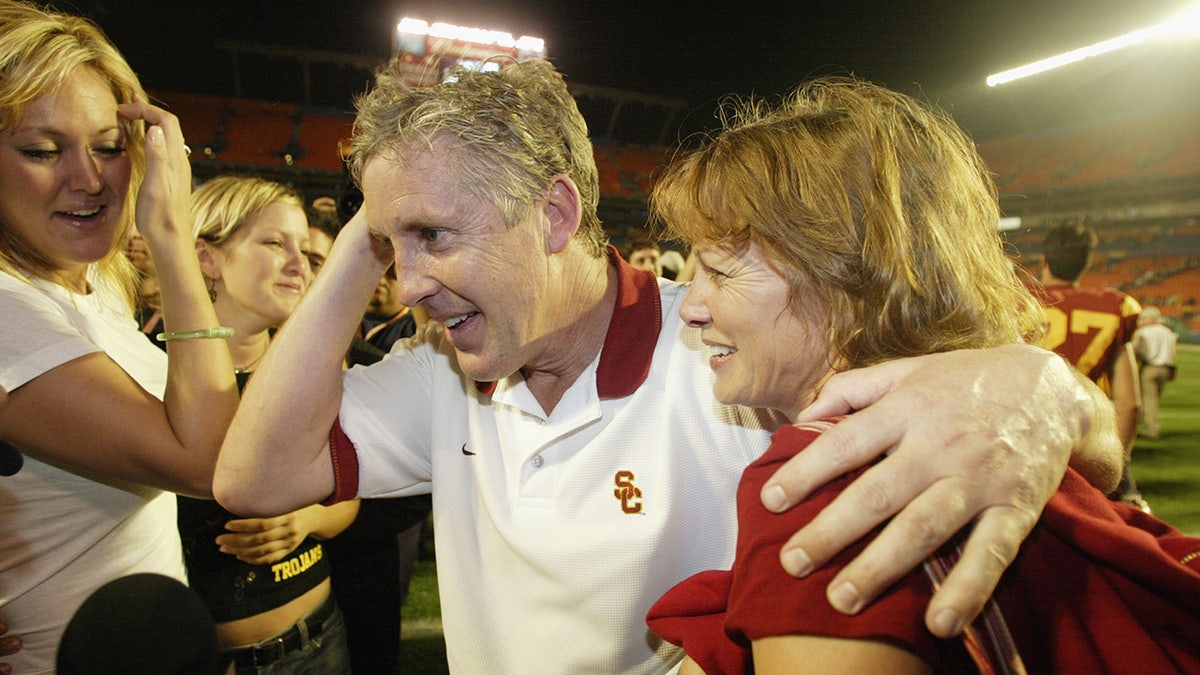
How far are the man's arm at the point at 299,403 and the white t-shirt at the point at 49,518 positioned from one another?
0.35 metres

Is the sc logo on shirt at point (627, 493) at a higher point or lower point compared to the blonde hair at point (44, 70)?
lower

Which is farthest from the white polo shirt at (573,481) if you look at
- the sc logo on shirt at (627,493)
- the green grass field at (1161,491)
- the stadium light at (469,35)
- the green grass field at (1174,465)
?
the stadium light at (469,35)

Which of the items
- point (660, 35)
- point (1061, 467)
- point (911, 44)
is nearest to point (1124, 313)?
point (1061, 467)

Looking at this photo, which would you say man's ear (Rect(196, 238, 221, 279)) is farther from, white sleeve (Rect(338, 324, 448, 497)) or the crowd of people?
white sleeve (Rect(338, 324, 448, 497))

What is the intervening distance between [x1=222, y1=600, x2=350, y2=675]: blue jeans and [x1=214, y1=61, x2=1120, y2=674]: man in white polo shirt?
0.79m

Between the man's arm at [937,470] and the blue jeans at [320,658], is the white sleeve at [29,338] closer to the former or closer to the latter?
the blue jeans at [320,658]

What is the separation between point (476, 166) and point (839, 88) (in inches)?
29.5

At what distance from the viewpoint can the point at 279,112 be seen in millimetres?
27938

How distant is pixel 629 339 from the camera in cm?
155

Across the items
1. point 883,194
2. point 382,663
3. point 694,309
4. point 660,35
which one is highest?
point 660,35

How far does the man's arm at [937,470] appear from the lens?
683mm

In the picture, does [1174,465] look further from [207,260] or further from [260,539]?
[207,260]

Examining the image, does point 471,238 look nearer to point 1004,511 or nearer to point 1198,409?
point 1004,511

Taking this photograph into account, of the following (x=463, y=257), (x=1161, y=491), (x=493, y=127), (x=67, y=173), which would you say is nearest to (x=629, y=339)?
(x=463, y=257)
